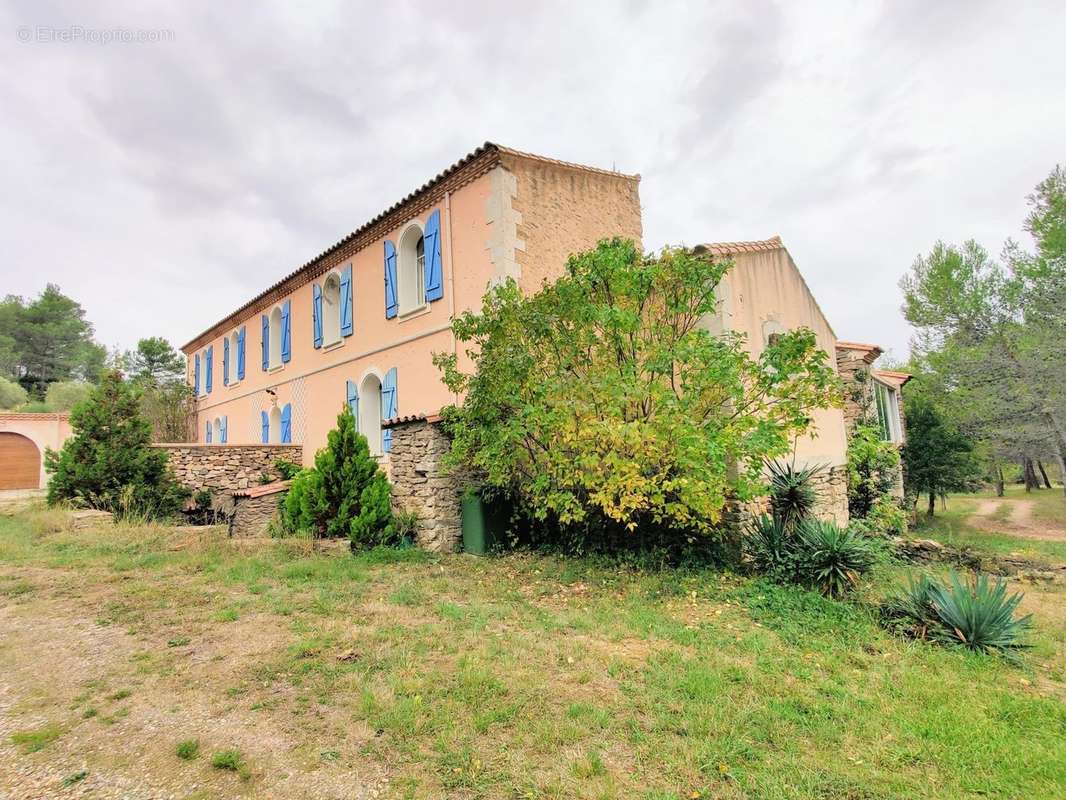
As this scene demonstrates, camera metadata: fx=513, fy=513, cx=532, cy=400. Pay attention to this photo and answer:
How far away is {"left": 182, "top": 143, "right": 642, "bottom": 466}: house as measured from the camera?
9.52m

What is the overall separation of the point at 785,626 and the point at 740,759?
2447 mm

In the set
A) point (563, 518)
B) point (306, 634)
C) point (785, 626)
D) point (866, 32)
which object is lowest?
point (785, 626)

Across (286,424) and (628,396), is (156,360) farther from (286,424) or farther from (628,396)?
(628,396)

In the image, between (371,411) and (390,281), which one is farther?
(371,411)

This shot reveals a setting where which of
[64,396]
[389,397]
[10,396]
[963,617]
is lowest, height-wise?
[963,617]

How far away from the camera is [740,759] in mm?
2537

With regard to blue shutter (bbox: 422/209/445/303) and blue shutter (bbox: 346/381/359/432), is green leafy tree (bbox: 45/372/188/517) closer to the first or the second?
blue shutter (bbox: 346/381/359/432)

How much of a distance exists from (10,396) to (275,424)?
24414mm

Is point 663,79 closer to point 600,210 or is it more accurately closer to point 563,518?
point 600,210

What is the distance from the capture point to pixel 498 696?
3.12m

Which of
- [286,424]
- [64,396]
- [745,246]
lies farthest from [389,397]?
[64,396]

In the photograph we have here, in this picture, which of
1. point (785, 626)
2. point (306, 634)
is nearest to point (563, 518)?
point (785, 626)

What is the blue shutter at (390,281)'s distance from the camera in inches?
Answer: 434

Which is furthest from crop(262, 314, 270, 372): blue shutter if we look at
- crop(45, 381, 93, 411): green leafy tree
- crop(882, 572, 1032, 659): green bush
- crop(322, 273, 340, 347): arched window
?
crop(45, 381, 93, 411): green leafy tree
